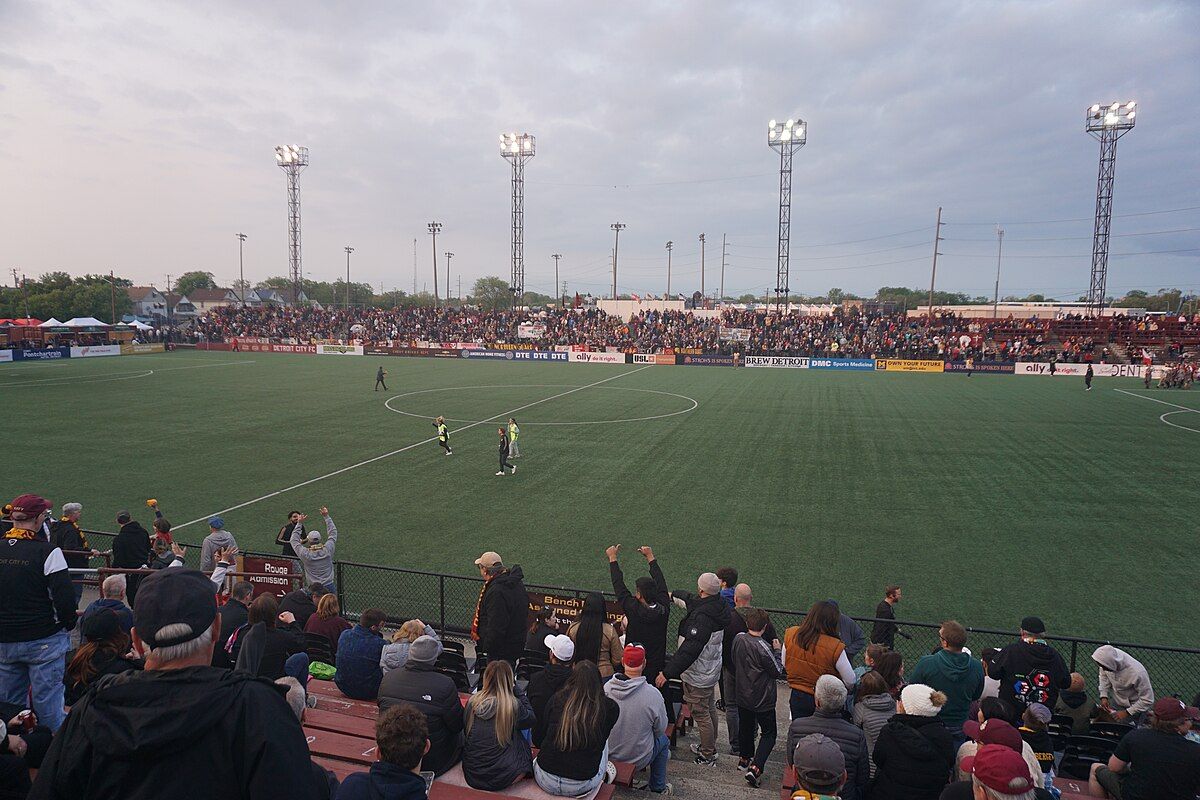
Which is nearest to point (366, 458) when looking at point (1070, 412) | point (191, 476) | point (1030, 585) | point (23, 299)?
point (191, 476)

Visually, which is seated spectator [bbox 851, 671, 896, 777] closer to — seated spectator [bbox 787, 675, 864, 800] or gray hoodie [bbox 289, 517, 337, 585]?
seated spectator [bbox 787, 675, 864, 800]

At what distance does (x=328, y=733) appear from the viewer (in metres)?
5.93

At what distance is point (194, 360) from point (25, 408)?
28.6 m

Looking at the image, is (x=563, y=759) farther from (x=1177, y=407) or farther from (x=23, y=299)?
(x=23, y=299)

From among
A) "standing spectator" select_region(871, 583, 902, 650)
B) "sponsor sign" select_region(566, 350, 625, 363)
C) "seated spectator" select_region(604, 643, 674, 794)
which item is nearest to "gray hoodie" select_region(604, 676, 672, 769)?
"seated spectator" select_region(604, 643, 674, 794)

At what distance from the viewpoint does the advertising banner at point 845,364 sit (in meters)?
55.6

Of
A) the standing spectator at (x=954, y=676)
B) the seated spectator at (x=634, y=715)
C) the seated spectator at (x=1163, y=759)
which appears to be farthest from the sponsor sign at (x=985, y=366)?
the seated spectator at (x=634, y=715)

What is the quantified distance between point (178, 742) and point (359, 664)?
Result: 5277mm

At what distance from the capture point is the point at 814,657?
664 cm

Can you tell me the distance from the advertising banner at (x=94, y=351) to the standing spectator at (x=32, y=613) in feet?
224

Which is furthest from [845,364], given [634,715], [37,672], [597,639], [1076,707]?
[37,672]

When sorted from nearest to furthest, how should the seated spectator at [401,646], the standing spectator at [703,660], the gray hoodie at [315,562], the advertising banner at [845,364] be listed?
the seated spectator at [401,646], the standing spectator at [703,660], the gray hoodie at [315,562], the advertising banner at [845,364]

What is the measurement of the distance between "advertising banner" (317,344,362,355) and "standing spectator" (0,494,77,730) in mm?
65508

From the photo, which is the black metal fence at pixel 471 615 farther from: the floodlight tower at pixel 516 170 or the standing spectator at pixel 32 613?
the floodlight tower at pixel 516 170
